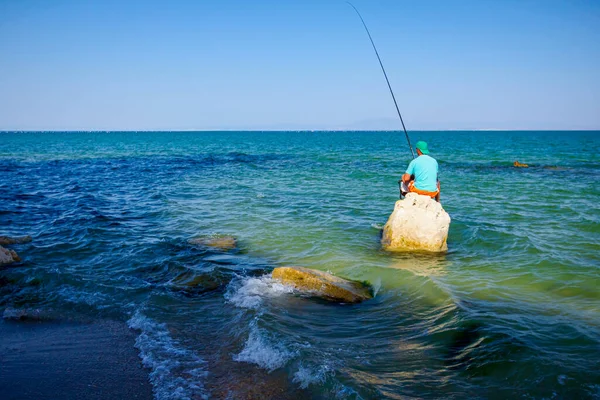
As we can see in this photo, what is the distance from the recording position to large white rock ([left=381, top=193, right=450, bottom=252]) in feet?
30.5

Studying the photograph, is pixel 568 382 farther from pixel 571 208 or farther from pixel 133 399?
pixel 571 208

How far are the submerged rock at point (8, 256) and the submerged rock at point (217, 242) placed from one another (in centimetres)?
361

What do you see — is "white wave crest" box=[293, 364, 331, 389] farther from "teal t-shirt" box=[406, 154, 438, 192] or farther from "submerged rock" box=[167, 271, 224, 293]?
"teal t-shirt" box=[406, 154, 438, 192]

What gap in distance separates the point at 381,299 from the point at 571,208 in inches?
409

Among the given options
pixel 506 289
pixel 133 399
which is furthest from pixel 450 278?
pixel 133 399

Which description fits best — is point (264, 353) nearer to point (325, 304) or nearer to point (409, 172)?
point (325, 304)

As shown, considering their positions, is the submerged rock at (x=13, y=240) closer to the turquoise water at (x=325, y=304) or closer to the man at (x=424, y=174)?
the turquoise water at (x=325, y=304)

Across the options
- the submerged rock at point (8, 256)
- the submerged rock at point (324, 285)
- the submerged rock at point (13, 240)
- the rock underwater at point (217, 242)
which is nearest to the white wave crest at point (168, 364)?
the submerged rock at point (324, 285)

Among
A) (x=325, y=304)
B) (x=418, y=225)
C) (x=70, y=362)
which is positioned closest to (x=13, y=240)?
(x=70, y=362)

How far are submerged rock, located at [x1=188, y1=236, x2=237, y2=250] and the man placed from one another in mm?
4569

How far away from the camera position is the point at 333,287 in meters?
6.98

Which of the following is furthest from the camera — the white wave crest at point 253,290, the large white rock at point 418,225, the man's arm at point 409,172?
the man's arm at point 409,172

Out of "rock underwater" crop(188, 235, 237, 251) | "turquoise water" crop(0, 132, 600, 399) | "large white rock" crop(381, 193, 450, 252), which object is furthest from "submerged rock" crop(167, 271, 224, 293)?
"large white rock" crop(381, 193, 450, 252)

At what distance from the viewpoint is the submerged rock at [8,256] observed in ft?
27.7
